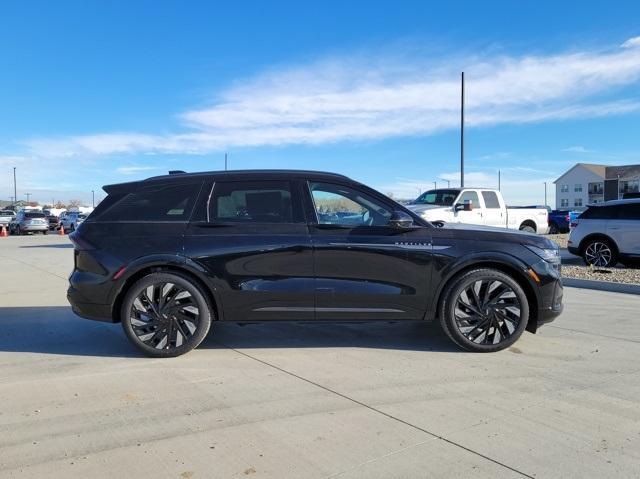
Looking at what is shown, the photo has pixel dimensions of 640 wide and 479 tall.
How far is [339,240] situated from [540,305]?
Answer: 79.9 inches

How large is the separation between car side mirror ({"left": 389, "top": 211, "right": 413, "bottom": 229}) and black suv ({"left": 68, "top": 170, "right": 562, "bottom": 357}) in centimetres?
1

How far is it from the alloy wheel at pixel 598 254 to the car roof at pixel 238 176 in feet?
29.3

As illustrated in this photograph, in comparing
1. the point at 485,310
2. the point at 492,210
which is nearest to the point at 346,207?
the point at 485,310

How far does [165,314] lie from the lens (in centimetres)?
523

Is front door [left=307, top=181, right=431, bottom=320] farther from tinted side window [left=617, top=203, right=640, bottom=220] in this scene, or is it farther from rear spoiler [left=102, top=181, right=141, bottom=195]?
tinted side window [left=617, top=203, right=640, bottom=220]

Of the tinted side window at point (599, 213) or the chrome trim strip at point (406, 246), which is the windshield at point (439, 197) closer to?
the tinted side window at point (599, 213)

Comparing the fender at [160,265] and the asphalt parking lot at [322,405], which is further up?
the fender at [160,265]

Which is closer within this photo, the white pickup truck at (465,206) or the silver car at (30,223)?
the white pickup truck at (465,206)

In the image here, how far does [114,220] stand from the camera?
212 inches

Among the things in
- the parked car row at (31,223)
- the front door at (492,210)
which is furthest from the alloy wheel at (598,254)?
the parked car row at (31,223)

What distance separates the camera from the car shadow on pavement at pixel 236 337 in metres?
5.66

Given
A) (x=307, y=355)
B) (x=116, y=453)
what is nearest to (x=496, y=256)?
(x=307, y=355)

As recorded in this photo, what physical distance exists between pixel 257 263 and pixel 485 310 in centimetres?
221

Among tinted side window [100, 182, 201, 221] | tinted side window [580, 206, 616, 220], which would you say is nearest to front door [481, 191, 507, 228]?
tinted side window [580, 206, 616, 220]
